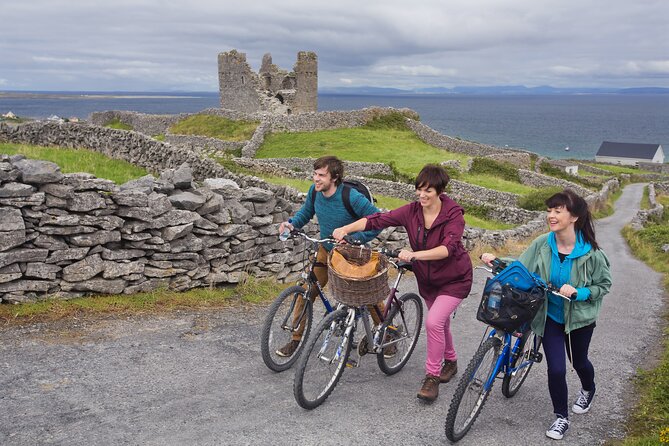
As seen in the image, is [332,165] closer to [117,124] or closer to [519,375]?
[519,375]

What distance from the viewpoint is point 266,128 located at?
41.3 meters

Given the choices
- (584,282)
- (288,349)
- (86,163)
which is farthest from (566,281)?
(86,163)

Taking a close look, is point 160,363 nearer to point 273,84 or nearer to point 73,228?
point 73,228

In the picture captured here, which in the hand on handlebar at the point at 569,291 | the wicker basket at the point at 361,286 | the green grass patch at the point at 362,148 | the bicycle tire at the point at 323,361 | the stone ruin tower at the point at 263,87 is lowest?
the green grass patch at the point at 362,148

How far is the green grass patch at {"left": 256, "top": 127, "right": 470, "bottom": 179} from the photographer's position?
38.2m

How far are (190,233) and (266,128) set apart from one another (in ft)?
109

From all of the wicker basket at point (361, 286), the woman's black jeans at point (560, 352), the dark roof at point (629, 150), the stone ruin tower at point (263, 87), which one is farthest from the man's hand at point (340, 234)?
the dark roof at point (629, 150)

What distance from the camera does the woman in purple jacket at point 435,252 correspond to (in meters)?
5.88

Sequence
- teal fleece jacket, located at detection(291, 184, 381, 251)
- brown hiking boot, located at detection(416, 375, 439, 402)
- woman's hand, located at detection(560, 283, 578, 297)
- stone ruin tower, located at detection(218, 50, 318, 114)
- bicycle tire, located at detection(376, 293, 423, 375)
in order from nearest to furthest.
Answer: woman's hand, located at detection(560, 283, 578, 297) < brown hiking boot, located at detection(416, 375, 439, 402) < bicycle tire, located at detection(376, 293, 423, 375) < teal fleece jacket, located at detection(291, 184, 381, 251) < stone ruin tower, located at detection(218, 50, 318, 114)

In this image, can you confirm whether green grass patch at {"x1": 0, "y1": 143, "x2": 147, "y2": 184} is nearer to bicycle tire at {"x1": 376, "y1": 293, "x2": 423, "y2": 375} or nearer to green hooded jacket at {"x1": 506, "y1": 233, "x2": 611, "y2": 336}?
bicycle tire at {"x1": 376, "y1": 293, "x2": 423, "y2": 375}

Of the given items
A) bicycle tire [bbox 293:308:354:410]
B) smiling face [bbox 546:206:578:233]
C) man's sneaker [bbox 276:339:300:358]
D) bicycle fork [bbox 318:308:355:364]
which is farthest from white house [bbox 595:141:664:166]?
bicycle tire [bbox 293:308:354:410]

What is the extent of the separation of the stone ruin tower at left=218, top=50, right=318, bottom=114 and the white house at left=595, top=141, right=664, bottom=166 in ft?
265

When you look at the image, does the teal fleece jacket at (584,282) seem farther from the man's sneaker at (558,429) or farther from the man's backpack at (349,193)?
the man's backpack at (349,193)

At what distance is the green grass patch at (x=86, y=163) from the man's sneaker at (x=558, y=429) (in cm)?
1059
